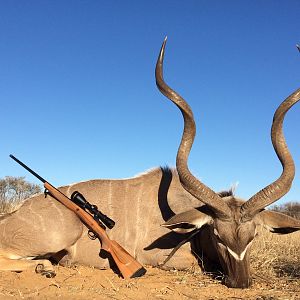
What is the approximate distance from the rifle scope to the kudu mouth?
0.80 metres

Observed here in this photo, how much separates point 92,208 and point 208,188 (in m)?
1.13

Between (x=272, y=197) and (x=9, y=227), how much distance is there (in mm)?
2403

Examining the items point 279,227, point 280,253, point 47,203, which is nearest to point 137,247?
point 47,203

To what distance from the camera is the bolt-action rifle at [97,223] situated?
3920mm

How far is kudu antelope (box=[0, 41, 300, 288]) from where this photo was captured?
3.75 metres

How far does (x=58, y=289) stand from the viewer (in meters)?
3.42

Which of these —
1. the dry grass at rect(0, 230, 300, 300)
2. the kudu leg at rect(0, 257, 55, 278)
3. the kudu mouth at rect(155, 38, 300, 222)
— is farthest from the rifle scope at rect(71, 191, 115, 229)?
the kudu mouth at rect(155, 38, 300, 222)

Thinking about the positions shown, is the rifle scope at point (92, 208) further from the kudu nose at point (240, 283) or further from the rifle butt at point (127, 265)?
the kudu nose at point (240, 283)

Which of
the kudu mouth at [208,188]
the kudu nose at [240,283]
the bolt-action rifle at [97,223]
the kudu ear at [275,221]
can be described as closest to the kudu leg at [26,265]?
the bolt-action rifle at [97,223]

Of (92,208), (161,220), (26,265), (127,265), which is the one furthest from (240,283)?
(26,265)

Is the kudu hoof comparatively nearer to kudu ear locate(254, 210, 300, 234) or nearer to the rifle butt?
the rifle butt

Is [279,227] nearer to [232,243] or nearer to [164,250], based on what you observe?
[232,243]

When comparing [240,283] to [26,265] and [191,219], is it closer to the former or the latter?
[191,219]

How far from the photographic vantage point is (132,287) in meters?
3.50
